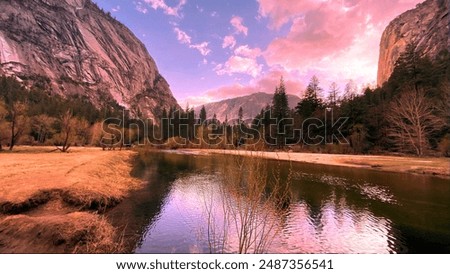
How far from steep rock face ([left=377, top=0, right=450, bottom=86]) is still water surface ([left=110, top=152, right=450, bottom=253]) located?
3347 inches

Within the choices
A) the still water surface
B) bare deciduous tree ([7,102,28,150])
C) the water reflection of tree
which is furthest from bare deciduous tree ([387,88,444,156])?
bare deciduous tree ([7,102,28,150])

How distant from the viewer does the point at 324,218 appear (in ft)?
44.8

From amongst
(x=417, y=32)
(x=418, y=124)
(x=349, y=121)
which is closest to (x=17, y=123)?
(x=418, y=124)

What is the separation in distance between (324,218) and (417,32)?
11757 cm

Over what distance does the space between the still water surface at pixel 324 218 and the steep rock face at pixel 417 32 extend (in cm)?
8502

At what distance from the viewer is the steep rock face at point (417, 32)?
8681 centimetres

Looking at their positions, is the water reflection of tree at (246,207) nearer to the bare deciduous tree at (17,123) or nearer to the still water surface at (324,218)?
the still water surface at (324,218)

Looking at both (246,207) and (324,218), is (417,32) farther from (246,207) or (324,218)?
(246,207)

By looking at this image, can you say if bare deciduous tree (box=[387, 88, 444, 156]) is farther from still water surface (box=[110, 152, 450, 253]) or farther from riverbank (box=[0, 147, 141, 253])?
riverbank (box=[0, 147, 141, 253])

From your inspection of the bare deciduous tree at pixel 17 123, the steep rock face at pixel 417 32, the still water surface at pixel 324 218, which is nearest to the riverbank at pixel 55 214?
the still water surface at pixel 324 218

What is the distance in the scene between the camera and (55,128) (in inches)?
2936
